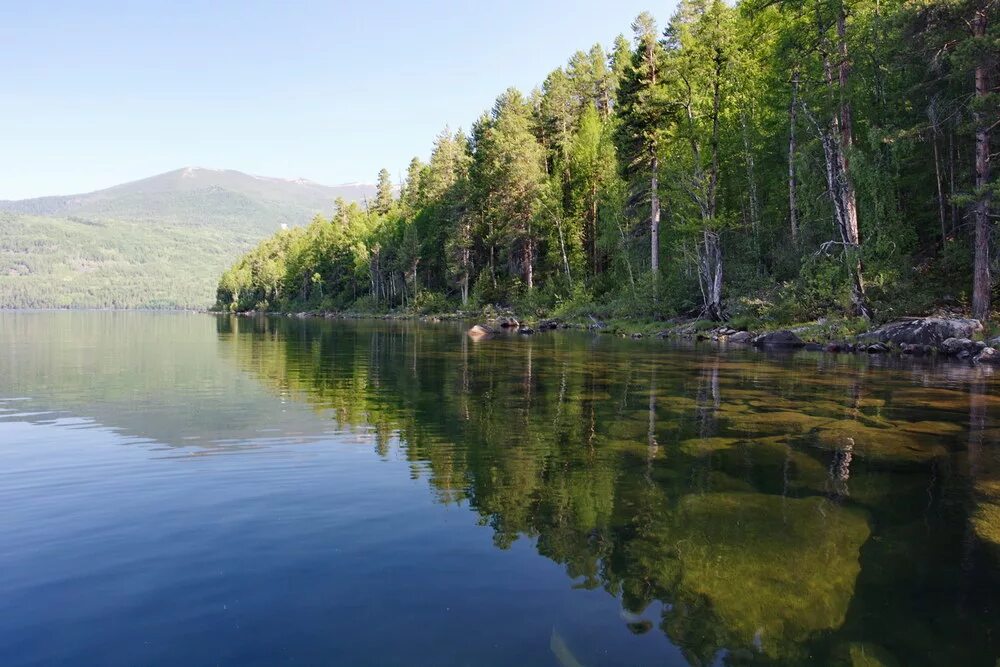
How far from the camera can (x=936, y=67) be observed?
24.5m

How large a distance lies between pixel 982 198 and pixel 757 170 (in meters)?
20.3

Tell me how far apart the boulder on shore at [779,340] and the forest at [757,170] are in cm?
248

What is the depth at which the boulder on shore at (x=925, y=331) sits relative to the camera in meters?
25.1

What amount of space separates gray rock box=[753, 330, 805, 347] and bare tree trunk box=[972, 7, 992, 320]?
7.11 metres

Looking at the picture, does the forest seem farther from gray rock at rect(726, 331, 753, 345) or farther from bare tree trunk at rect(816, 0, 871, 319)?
gray rock at rect(726, 331, 753, 345)

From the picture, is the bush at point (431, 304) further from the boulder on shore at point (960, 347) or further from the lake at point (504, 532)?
the lake at point (504, 532)

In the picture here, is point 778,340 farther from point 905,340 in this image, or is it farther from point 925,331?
point 925,331

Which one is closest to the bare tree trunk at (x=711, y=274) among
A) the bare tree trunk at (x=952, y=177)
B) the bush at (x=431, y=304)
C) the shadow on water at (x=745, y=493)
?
the bare tree trunk at (x=952, y=177)

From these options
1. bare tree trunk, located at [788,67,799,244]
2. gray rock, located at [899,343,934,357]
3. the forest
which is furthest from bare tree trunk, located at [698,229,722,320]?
gray rock, located at [899,343,934,357]

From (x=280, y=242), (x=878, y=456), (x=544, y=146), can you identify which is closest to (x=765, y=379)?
(x=878, y=456)

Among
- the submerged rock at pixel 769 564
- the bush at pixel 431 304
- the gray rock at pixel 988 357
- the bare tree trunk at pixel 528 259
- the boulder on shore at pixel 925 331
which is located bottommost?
the submerged rock at pixel 769 564

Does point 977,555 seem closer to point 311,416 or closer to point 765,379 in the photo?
point 311,416

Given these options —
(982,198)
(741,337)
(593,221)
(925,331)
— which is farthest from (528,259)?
(982,198)

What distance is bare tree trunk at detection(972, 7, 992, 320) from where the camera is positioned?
77.5 feet
